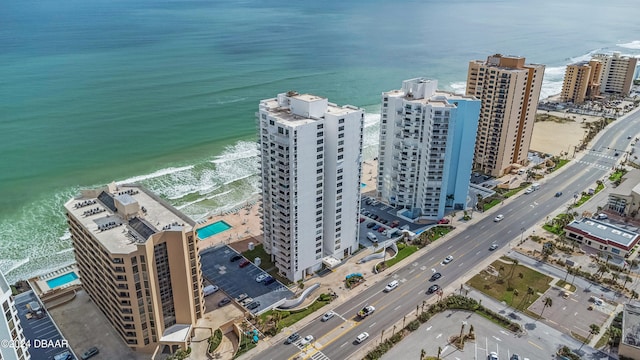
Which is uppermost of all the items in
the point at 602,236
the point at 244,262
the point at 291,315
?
the point at 602,236

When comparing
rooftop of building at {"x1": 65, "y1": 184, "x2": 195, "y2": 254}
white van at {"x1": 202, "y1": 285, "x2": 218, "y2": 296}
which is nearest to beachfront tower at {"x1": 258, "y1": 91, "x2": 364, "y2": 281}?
white van at {"x1": 202, "y1": 285, "x2": 218, "y2": 296}

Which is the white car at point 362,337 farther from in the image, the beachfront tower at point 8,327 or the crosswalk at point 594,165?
the crosswalk at point 594,165

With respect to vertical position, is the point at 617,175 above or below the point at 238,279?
above

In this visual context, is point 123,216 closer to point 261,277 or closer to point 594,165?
point 261,277

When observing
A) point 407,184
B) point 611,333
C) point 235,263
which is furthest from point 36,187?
point 611,333

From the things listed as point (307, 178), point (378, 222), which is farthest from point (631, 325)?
point (307, 178)

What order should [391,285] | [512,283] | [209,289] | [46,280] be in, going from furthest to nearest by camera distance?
1. [46,280]
2. [512,283]
3. [391,285]
4. [209,289]

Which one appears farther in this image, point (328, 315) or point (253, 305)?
point (253, 305)

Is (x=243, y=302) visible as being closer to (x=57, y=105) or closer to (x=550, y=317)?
(x=550, y=317)
